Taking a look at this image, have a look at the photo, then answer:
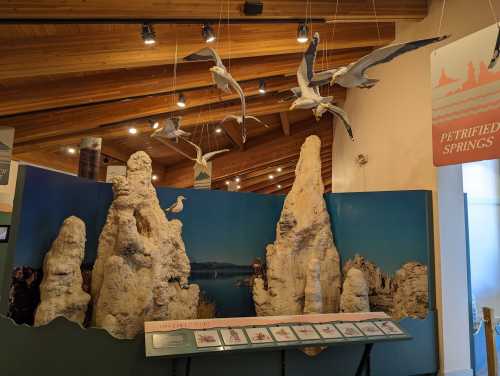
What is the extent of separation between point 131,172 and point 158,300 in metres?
1.38

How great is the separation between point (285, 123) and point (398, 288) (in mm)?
4992

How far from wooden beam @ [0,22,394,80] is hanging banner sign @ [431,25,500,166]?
2251 millimetres

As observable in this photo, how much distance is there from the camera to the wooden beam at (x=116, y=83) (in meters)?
5.06

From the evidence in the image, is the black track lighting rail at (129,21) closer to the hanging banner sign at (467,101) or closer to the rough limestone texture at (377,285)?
the hanging banner sign at (467,101)

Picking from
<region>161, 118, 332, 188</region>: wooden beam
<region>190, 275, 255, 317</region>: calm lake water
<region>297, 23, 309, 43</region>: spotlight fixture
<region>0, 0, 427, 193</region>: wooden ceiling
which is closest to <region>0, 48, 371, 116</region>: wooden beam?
<region>0, 0, 427, 193</region>: wooden ceiling

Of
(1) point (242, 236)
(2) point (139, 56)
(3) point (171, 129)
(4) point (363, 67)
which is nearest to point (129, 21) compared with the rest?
(2) point (139, 56)

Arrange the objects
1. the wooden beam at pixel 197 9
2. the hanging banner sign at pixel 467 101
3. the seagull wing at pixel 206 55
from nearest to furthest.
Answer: the hanging banner sign at pixel 467 101, the seagull wing at pixel 206 55, the wooden beam at pixel 197 9

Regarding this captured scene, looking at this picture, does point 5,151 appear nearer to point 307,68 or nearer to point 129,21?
point 129,21

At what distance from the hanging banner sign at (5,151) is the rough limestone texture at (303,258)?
4070 mm

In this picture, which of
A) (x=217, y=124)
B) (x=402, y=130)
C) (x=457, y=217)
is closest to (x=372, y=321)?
(x=457, y=217)

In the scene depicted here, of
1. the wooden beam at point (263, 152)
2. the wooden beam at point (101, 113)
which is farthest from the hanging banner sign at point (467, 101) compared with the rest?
the wooden beam at point (263, 152)

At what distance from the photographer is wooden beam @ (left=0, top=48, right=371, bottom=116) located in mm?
5062

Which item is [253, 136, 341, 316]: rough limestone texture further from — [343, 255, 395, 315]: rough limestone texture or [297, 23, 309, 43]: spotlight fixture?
[297, 23, 309, 43]: spotlight fixture

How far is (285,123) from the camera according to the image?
27.6 ft
